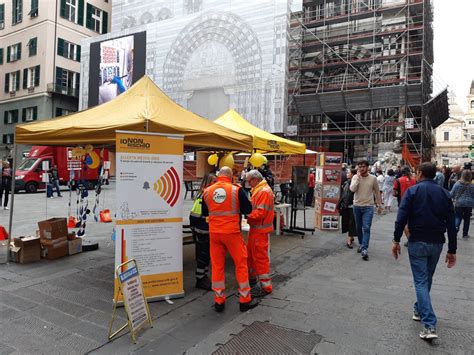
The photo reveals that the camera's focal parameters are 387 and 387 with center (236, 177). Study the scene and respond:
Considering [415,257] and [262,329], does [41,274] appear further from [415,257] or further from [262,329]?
[415,257]

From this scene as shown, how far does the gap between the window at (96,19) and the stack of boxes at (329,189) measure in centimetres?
3862

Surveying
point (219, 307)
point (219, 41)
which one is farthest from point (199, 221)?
point (219, 41)

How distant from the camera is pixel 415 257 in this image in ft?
12.9

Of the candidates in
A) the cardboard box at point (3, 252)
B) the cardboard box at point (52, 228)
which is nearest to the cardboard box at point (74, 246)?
the cardboard box at point (52, 228)

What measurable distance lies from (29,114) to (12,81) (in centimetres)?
473

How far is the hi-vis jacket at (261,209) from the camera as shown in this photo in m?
4.88

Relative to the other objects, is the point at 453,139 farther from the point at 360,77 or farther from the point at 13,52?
the point at 13,52

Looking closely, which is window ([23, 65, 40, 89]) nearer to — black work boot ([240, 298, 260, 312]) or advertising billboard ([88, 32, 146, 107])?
advertising billboard ([88, 32, 146, 107])

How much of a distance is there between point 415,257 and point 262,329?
1727 millimetres

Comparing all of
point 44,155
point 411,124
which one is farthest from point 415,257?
point 411,124

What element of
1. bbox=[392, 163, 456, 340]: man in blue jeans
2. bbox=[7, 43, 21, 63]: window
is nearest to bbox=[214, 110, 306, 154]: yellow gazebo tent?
bbox=[392, 163, 456, 340]: man in blue jeans

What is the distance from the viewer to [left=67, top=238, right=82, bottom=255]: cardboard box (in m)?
6.94

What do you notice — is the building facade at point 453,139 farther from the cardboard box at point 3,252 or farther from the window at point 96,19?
the cardboard box at point 3,252

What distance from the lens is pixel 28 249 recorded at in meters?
6.43
